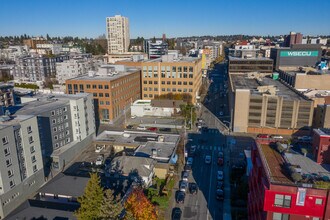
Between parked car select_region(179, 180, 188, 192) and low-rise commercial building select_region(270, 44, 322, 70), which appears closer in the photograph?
parked car select_region(179, 180, 188, 192)

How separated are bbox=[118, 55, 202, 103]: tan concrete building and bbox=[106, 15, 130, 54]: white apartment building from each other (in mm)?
110359

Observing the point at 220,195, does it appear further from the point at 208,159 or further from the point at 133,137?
the point at 133,137

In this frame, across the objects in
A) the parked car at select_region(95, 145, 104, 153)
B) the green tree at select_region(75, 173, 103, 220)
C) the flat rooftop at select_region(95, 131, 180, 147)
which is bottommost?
the parked car at select_region(95, 145, 104, 153)

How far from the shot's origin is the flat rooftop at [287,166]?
22550 mm

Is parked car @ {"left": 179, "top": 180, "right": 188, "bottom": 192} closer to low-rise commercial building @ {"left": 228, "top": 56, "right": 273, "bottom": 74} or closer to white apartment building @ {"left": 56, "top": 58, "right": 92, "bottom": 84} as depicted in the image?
low-rise commercial building @ {"left": 228, "top": 56, "right": 273, "bottom": 74}

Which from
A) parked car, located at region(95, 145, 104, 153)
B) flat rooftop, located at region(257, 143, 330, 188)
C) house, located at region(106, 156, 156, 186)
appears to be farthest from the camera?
parked car, located at region(95, 145, 104, 153)

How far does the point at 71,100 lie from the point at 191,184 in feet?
90.7

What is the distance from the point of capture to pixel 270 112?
62.5m

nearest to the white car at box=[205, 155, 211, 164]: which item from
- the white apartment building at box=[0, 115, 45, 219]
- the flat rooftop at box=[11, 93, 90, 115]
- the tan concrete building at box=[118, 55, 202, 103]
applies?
the flat rooftop at box=[11, 93, 90, 115]

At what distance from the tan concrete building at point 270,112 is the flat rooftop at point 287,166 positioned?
34.6m

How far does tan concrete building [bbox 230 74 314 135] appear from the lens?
60.9 m

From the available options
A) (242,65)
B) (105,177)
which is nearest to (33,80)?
(242,65)

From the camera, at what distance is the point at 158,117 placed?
7756 centimetres

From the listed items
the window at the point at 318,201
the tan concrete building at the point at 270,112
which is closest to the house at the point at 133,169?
the window at the point at 318,201
